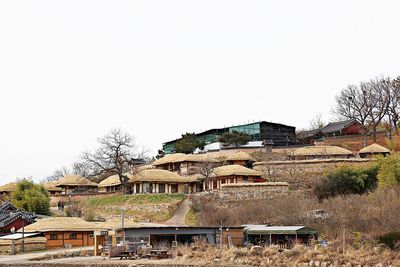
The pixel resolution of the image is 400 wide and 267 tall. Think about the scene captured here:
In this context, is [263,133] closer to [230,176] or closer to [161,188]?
[230,176]

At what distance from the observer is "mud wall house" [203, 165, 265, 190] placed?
47875 mm

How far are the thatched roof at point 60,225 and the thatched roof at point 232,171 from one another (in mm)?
13196

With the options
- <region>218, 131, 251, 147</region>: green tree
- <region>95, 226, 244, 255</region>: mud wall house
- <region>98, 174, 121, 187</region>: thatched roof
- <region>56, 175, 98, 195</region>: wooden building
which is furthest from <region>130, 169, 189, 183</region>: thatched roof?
<region>56, 175, 98, 195</region>: wooden building

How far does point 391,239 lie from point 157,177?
2294cm

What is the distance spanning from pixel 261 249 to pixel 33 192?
2608cm

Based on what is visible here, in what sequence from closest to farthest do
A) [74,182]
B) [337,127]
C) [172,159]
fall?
1. [172,159]
2. [74,182]
3. [337,127]

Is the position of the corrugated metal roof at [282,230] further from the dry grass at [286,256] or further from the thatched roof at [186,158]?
the thatched roof at [186,158]

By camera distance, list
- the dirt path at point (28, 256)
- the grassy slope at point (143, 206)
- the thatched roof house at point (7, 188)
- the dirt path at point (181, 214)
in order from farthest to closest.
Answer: the thatched roof house at point (7, 188), the grassy slope at point (143, 206), the dirt path at point (181, 214), the dirt path at point (28, 256)

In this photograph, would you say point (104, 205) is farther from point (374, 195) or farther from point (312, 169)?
point (374, 195)

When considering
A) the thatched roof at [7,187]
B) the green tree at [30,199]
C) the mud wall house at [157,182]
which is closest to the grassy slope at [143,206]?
the mud wall house at [157,182]

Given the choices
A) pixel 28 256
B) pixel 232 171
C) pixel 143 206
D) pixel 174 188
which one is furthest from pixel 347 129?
pixel 28 256

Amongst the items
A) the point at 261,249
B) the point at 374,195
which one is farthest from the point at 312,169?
the point at 261,249

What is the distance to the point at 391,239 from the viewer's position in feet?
96.6

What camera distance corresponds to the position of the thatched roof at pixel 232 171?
47812 millimetres
